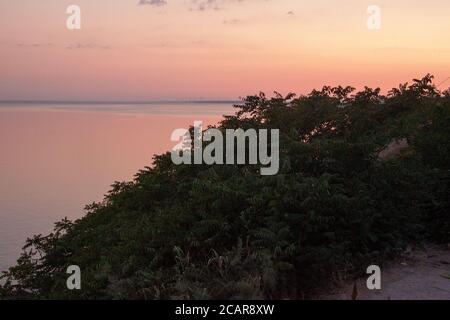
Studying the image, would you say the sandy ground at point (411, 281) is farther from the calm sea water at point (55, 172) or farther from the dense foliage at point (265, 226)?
the calm sea water at point (55, 172)

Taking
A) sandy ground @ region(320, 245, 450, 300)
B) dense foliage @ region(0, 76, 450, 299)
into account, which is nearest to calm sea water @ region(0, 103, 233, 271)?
dense foliage @ region(0, 76, 450, 299)

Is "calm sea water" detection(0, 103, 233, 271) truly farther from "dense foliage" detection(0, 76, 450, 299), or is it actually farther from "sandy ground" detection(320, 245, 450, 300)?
"sandy ground" detection(320, 245, 450, 300)

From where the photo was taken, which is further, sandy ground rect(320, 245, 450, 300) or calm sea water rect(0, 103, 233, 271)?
calm sea water rect(0, 103, 233, 271)

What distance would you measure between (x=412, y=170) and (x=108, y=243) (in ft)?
20.3

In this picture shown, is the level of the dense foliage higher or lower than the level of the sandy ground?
higher

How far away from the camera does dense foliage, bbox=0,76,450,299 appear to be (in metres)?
7.53

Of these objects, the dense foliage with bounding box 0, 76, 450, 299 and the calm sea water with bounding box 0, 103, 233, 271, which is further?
the calm sea water with bounding box 0, 103, 233, 271

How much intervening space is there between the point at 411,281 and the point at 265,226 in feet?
7.70

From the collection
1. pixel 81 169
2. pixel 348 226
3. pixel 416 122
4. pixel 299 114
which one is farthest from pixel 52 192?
pixel 348 226

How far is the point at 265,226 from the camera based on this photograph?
853cm

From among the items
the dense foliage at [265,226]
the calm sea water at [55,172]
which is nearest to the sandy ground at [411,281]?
the dense foliage at [265,226]

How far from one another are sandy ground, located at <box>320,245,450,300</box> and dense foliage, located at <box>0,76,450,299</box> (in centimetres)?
27
